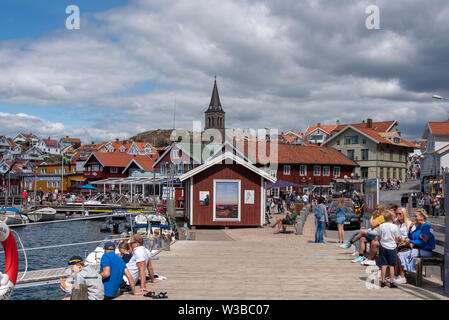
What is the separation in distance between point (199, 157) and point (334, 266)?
139 ft

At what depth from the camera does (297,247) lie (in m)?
16.7

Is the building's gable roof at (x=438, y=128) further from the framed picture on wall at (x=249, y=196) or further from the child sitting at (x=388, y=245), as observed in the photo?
the child sitting at (x=388, y=245)

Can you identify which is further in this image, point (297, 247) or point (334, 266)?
point (297, 247)

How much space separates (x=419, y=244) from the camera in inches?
395

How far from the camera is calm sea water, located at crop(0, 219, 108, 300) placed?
1583 cm

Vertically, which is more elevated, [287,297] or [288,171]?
[288,171]

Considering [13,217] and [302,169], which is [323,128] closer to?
[302,169]

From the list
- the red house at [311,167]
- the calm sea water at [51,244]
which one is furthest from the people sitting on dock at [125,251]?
the red house at [311,167]

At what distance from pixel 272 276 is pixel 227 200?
15813 millimetres
